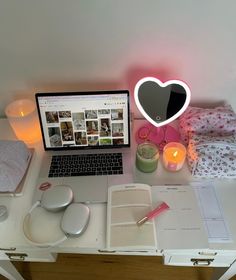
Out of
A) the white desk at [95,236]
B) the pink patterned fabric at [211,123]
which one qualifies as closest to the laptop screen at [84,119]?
the white desk at [95,236]

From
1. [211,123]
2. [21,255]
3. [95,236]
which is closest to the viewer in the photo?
[95,236]

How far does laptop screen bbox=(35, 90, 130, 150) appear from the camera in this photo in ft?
2.96

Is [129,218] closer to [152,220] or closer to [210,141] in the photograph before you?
[152,220]

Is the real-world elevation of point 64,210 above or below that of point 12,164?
below

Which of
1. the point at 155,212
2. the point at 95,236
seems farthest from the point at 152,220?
the point at 95,236

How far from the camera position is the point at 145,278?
3.87ft

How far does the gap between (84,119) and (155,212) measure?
0.41m

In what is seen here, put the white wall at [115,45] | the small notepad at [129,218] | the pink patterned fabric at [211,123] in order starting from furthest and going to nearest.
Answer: the pink patterned fabric at [211,123]
the white wall at [115,45]
the small notepad at [129,218]

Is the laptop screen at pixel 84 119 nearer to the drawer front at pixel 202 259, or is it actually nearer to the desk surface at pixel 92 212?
the desk surface at pixel 92 212

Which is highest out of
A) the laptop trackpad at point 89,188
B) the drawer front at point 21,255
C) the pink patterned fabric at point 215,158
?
the pink patterned fabric at point 215,158

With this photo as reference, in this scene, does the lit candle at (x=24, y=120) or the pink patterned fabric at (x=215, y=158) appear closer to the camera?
the pink patterned fabric at (x=215, y=158)

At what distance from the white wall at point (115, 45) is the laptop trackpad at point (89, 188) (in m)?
0.38

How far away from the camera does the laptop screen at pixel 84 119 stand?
0.90 meters

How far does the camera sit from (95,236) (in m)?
0.75
